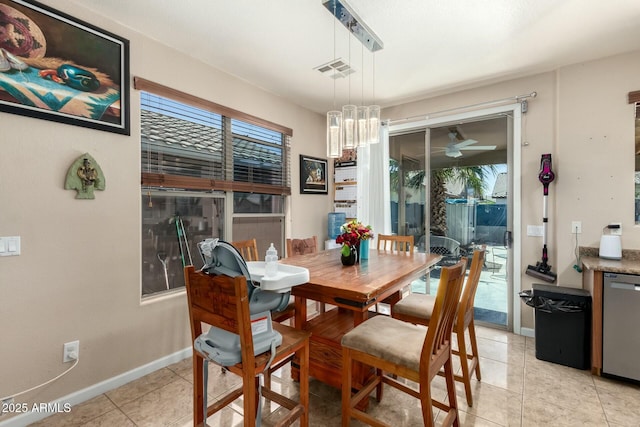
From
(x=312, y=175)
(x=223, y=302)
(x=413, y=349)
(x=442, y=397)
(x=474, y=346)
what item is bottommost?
(x=442, y=397)

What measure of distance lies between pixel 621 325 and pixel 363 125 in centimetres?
247

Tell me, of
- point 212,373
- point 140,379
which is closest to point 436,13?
point 212,373

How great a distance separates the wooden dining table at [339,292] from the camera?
1619 millimetres

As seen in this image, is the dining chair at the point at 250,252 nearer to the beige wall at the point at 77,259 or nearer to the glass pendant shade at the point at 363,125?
the beige wall at the point at 77,259

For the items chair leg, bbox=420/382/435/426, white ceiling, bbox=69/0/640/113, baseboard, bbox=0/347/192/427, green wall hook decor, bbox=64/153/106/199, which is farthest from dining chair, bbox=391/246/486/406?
green wall hook decor, bbox=64/153/106/199

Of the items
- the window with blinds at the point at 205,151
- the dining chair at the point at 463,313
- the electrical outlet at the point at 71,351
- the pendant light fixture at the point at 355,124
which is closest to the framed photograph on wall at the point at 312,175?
the window with blinds at the point at 205,151

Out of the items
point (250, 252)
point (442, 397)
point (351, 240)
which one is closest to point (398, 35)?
point (351, 240)

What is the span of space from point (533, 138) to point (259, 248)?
3167 millimetres

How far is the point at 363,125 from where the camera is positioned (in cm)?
243

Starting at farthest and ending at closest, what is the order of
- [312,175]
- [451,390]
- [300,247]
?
[312,175] → [300,247] → [451,390]

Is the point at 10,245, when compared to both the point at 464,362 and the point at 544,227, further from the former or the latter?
the point at 544,227

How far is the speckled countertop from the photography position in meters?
2.21

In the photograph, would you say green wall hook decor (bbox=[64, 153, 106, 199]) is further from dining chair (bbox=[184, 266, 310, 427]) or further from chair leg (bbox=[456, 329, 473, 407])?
chair leg (bbox=[456, 329, 473, 407])

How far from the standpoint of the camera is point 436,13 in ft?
6.89
